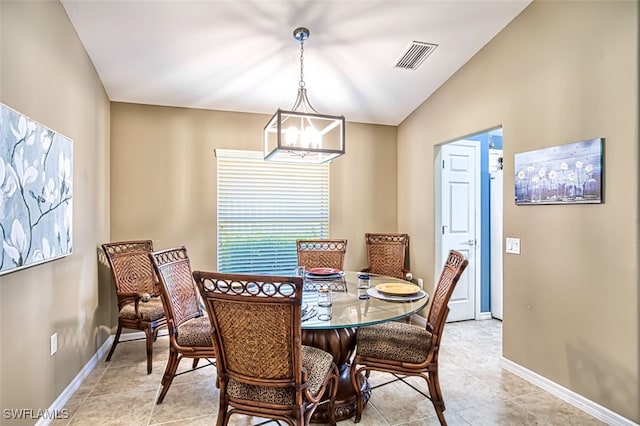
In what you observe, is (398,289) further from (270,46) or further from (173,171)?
(173,171)

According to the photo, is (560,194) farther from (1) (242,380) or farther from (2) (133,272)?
(2) (133,272)

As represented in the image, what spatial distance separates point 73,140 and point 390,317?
104 inches

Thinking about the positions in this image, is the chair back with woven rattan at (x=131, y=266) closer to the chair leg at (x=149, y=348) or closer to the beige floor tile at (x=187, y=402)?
the chair leg at (x=149, y=348)

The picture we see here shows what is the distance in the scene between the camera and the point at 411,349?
7.04 ft

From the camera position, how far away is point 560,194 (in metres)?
2.55

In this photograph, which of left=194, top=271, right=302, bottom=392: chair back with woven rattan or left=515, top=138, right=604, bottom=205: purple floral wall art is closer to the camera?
left=194, top=271, right=302, bottom=392: chair back with woven rattan

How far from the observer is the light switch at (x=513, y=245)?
2.96 metres

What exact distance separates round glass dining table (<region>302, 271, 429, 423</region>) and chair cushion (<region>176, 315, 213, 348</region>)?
2.15ft

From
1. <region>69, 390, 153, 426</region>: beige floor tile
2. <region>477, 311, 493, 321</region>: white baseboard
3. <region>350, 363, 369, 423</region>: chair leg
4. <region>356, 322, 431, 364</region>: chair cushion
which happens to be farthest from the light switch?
<region>69, 390, 153, 426</region>: beige floor tile

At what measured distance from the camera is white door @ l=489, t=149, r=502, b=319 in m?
4.38

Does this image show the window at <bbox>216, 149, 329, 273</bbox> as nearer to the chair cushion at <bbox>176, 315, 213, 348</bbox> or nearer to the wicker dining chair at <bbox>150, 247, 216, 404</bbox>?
the wicker dining chair at <bbox>150, 247, 216, 404</bbox>

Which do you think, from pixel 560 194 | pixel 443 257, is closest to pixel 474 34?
pixel 560 194

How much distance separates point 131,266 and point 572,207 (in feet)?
12.8

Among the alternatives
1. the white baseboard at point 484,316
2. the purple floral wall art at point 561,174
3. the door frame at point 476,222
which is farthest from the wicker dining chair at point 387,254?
the purple floral wall art at point 561,174
